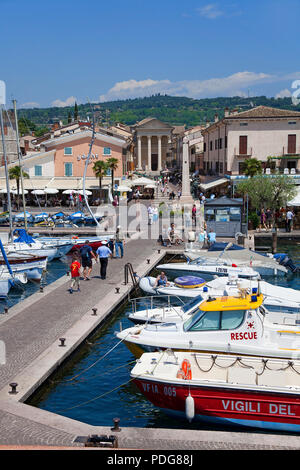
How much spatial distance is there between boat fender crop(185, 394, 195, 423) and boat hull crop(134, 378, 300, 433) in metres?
0.17

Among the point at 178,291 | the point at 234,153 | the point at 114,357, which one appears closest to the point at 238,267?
the point at 178,291

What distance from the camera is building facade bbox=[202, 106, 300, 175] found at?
57.5 meters

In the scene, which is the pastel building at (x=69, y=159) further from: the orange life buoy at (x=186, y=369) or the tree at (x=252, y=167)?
the orange life buoy at (x=186, y=369)

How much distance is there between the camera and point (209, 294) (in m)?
15.2

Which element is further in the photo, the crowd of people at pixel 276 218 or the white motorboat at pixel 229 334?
the crowd of people at pixel 276 218

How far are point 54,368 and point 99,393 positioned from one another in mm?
1366

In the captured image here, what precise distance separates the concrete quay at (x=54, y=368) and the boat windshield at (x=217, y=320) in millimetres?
3630

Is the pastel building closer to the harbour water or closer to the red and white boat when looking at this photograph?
the harbour water

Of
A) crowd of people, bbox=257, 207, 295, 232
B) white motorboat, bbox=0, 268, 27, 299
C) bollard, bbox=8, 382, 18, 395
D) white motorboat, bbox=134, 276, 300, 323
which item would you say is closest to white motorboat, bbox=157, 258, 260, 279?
white motorboat, bbox=134, 276, 300, 323

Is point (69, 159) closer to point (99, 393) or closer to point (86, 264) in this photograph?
point (86, 264)

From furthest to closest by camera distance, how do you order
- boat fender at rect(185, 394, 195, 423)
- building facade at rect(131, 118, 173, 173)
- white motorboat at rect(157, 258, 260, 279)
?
building facade at rect(131, 118, 173, 173)
white motorboat at rect(157, 258, 260, 279)
boat fender at rect(185, 394, 195, 423)

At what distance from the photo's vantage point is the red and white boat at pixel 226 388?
39.4ft

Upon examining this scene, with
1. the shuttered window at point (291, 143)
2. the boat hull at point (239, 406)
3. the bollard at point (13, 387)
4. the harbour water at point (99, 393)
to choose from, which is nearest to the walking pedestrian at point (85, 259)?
the harbour water at point (99, 393)
